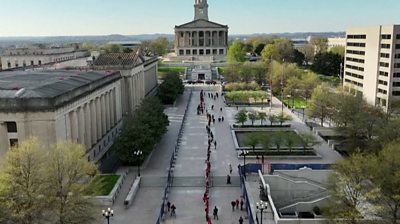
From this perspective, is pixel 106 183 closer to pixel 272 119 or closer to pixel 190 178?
pixel 190 178

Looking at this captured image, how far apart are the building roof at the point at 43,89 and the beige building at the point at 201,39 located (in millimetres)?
119101

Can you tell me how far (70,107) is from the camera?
3659 cm

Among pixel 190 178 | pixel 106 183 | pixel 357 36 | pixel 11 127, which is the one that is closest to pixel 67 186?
pixel 106 183

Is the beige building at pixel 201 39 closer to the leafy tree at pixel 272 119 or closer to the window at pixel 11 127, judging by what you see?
the leafy tree at pixel 272 119

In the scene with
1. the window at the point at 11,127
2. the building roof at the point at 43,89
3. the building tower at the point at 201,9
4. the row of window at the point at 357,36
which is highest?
the building tower at the point at 201,9

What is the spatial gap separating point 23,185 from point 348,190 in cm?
1853

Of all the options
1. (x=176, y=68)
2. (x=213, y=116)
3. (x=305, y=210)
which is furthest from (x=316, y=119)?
(x=176, y=68)

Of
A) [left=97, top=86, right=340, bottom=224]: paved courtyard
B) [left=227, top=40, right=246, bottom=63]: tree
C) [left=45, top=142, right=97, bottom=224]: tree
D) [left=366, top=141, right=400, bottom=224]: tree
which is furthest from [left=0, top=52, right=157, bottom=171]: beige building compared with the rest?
[left=227, top=40, right=246, bottom=63]: tree

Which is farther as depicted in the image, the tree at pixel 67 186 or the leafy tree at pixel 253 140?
the leafy tree at pixel 253 140

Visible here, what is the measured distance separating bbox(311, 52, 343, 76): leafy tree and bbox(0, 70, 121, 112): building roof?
7895 centimetres

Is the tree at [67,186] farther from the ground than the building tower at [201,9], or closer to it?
closer to it

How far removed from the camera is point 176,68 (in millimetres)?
132625

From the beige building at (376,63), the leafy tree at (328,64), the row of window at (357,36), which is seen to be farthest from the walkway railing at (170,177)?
the leafy tree at (328,64)

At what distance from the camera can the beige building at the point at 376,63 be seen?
72875mm
